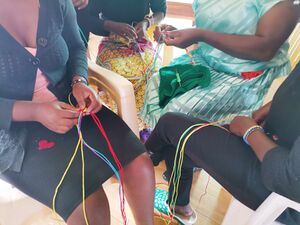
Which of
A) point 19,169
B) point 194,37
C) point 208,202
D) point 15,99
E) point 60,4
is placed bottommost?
point 208,202

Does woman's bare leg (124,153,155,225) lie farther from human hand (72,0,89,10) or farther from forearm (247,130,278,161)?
human hand (72,0,89,10)

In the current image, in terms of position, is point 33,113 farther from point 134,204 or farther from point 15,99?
point 134,204

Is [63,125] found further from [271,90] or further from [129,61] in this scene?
[271,90]

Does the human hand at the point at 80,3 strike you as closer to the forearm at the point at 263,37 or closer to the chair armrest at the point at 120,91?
the chair armrest at the point at 120,91

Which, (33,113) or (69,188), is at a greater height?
(33,113)

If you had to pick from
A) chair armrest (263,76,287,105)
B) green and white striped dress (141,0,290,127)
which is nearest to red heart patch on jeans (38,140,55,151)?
green and white striped dress (141,0,290,127)

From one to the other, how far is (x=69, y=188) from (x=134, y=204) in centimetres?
26

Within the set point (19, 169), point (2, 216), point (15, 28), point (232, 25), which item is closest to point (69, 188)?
point (19, 169)

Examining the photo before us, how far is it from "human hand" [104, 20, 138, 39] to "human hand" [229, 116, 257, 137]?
0.74 meters

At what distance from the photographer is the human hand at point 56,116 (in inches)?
33.1

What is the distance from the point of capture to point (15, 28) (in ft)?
2.99

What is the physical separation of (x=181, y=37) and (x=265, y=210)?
2.32 feet

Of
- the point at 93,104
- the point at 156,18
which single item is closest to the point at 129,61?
the point at 156,18

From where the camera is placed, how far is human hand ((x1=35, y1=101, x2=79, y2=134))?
841mm
